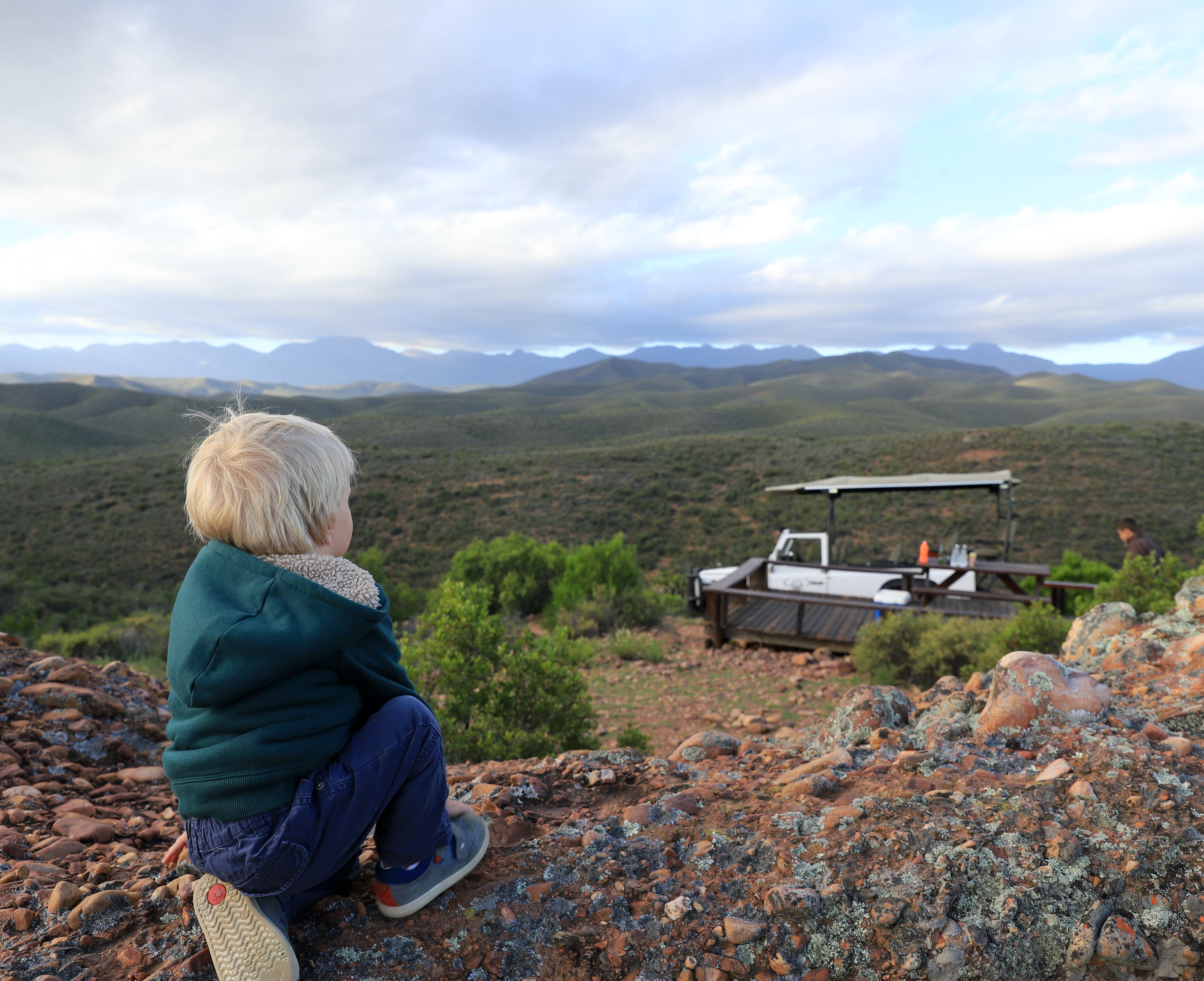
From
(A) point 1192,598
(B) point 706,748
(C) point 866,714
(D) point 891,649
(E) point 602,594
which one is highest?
(A) point 1192,598

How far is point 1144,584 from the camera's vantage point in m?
5.54

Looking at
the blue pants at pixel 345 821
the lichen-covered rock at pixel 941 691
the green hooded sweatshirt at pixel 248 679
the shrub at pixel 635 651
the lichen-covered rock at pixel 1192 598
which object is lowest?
the shrub at pixel 635 651

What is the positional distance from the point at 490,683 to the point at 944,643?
14.9 ft

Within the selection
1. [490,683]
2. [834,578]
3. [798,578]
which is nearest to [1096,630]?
[490,683]

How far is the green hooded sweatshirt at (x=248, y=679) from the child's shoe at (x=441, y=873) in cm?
47

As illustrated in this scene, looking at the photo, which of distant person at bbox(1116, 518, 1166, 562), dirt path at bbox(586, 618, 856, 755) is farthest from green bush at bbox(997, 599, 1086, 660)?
distant person at bbox(1116, 518, 1166, 562)

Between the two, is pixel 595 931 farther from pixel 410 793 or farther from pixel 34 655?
pixel 34 655

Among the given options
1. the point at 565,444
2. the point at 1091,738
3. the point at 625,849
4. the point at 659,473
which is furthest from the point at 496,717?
the point at 565,444

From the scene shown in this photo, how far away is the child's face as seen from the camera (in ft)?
5.58

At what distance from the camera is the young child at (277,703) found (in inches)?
58.4

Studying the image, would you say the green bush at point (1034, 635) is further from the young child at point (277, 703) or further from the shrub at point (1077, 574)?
the young child at point (277, 703)

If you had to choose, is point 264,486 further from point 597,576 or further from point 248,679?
point 597,576

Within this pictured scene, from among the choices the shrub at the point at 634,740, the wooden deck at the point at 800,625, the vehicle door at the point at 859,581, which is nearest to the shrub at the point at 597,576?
the wooden deck at the point at 800,625

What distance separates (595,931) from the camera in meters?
1.72
